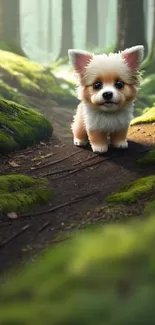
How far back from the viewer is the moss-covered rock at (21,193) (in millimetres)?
4320

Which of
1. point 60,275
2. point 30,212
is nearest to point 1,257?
point 30,212

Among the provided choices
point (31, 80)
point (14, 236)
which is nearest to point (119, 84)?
point (14, 236)

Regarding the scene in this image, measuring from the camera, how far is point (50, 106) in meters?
14.5

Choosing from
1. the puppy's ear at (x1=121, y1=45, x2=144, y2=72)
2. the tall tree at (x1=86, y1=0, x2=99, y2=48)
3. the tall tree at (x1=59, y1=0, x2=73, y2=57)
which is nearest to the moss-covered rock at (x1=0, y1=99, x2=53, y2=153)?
the puppy's ear at (x1=121, y1=45, x2=144, y2=72)

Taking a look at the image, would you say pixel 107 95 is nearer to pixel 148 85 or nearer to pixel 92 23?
pixel 148 85

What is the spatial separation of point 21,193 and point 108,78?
221 cm

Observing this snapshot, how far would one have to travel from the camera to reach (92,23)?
29.9 metres

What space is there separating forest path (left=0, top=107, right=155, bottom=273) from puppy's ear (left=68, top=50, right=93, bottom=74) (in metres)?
1.28

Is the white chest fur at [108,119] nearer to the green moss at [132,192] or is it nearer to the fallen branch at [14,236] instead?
the green moss at [132,192]

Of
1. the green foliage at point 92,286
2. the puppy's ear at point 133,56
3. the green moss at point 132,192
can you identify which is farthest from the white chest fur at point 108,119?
the green foliage at point 92,286

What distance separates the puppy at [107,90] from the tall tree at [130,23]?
8347mm

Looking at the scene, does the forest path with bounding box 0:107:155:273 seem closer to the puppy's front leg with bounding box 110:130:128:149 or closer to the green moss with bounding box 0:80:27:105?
the puppy's front leg with bounding box 110:130:128:149

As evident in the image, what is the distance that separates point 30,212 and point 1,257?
102 cm

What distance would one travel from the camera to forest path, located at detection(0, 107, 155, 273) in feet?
11.8
